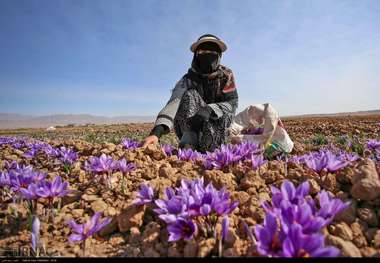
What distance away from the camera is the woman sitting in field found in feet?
11.2

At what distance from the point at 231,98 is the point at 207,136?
0.70 metres

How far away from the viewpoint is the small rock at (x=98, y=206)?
160 centimetres

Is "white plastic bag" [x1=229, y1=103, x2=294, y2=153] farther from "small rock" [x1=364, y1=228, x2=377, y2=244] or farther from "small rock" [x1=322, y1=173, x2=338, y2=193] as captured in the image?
"small rock" [x1=364, y1=228, x2=377, y2=244]

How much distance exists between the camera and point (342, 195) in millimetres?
1516

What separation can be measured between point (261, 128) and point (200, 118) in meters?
0.73

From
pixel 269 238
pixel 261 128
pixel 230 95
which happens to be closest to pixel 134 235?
pixel 269 238

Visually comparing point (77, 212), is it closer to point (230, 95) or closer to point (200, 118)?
point (200, 118)

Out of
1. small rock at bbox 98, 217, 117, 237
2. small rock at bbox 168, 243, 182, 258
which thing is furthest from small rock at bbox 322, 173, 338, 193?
small rock at bbox 98, 217, 117, 237

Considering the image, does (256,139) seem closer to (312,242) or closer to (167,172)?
(167,172)

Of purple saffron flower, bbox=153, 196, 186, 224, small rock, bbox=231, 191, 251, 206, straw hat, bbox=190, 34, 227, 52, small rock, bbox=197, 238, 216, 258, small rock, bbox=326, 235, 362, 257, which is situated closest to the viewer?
small rock, bbox=326, 235, 362, 257

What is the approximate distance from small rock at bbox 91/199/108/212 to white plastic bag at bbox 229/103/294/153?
2.05 meters

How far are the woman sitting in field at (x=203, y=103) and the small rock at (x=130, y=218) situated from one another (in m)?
1.72

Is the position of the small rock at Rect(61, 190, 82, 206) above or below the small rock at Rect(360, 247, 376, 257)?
above

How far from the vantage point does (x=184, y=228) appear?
1.20 m
